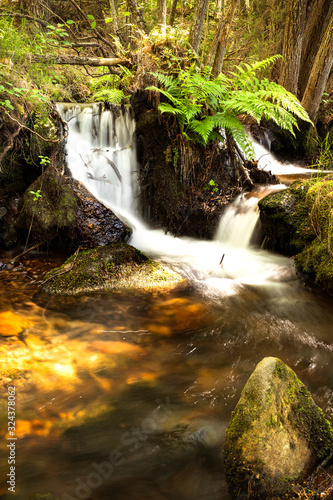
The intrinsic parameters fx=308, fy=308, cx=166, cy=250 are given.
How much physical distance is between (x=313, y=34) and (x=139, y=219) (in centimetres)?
747

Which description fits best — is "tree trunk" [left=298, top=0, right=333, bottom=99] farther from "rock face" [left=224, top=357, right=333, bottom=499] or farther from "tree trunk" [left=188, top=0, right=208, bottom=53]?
"rock face" [left=224, top=357, right=333, bottom=499]

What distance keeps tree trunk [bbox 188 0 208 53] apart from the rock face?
20.0 feet

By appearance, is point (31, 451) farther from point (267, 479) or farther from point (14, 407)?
point (267, 479)

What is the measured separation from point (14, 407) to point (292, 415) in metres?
1.89

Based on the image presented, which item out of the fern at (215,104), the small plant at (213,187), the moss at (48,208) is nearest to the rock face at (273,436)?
the moss at (48,208)

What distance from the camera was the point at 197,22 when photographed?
568 cm

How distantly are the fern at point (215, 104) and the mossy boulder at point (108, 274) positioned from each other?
231 cm

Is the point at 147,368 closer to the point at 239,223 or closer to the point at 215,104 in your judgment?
the point at 239,223

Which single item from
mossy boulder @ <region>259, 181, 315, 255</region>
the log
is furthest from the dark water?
the log

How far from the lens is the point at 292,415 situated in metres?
1.82

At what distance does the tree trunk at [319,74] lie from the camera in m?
7.64

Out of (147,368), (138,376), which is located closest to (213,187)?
(147,368)

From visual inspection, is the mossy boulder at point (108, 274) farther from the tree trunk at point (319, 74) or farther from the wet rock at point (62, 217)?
the tree trunk at point (319, 74)

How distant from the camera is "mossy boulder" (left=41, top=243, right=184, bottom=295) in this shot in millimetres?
3988
